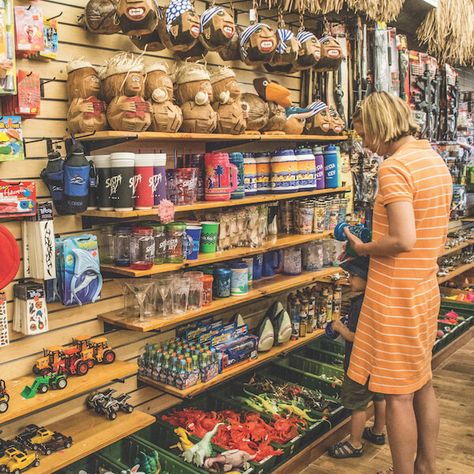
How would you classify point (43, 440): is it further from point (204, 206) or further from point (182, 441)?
point (204, 206)

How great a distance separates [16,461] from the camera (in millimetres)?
2225

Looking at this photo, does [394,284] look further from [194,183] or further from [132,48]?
[132,48]

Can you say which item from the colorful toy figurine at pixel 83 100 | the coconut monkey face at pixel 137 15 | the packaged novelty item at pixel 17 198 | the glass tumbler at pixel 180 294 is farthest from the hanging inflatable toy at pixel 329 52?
the packaged novelty item at pixel 17 198

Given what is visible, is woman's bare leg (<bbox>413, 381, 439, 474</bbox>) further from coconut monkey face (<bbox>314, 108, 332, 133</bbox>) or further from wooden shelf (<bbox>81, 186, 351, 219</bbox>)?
coconut monkey face (<bbox>314, 108, 332, 133</bbox>)

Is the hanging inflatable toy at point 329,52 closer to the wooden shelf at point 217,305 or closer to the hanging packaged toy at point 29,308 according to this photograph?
the wooden shelf at point 217,305

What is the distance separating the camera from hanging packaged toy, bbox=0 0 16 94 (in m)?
2.24

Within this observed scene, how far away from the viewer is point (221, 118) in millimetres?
2986

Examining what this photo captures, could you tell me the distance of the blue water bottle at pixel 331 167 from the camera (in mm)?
3799

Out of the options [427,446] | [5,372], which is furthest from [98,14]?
[427,446]

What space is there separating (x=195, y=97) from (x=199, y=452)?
5.78 feet

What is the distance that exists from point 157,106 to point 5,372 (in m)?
1.42

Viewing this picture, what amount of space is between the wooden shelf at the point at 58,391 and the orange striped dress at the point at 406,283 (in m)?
1.17

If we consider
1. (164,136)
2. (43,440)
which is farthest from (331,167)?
(43,440)

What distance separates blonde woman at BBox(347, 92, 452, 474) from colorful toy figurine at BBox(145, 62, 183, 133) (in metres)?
0.90
